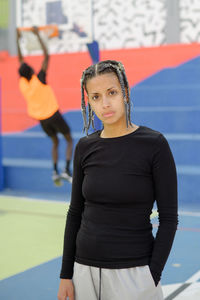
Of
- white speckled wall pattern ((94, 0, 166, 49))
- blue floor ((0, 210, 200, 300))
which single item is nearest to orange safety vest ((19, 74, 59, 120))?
blue floor ((0, 210, 200, 300))

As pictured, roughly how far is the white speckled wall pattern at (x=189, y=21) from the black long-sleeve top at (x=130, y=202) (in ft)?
24.5

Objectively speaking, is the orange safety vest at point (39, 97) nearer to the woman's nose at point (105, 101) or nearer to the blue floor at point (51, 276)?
the blue floor at point (51, 276)

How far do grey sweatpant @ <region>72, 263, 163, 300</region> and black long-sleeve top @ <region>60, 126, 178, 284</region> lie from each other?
0.06 feet

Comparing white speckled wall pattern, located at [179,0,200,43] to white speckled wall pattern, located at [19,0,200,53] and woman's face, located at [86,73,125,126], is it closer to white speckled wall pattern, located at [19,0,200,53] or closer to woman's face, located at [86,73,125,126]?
white speckled wall pattern, located at [19,0,200,53]

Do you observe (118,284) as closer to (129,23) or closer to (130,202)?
(130,202)

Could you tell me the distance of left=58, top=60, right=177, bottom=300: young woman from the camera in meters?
1.29

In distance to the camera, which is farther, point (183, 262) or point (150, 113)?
point (150, 113)

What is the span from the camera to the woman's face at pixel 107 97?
1.32 m

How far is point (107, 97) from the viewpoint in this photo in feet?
4.33

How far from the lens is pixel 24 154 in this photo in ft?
23.4

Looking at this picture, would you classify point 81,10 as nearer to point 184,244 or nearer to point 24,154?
point 24,154

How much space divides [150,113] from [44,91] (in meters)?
1.68

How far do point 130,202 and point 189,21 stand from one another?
7716 millimetres

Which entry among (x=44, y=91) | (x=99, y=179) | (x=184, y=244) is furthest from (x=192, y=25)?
(x=99, y=179)
